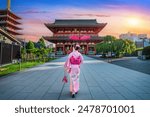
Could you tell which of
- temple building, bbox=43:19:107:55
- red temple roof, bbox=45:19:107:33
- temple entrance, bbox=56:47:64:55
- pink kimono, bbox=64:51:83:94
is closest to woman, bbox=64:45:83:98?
pink kimono, bbox=64:51:83:94

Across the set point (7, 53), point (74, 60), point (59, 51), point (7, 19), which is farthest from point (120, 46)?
point (59, 51)

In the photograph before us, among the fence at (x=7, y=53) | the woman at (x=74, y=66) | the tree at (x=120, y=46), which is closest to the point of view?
the woman at (x=74, y=66)

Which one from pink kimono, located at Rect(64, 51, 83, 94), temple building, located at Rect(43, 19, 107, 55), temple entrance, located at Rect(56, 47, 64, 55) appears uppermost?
temple building, located at Rect(43, 19, 107, 55)

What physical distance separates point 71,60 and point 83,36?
169 feet

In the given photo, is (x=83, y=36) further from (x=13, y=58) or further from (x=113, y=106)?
(x=113, y=106)

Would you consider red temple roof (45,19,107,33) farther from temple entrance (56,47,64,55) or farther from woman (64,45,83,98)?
woman (64,45,83,98)

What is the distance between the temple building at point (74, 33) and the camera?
183ft

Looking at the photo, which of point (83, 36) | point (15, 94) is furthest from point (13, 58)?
point (83, 36)

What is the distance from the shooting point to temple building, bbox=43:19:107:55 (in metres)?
55.8

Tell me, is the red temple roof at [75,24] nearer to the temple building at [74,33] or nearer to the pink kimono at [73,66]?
the temple building at [74,33]

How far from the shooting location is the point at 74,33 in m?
57.5

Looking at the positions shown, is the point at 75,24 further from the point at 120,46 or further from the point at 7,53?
the point at 7,53

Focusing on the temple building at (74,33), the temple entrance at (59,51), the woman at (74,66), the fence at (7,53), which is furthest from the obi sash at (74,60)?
the temple entrance at (59,51)

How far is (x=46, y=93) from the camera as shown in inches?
243
